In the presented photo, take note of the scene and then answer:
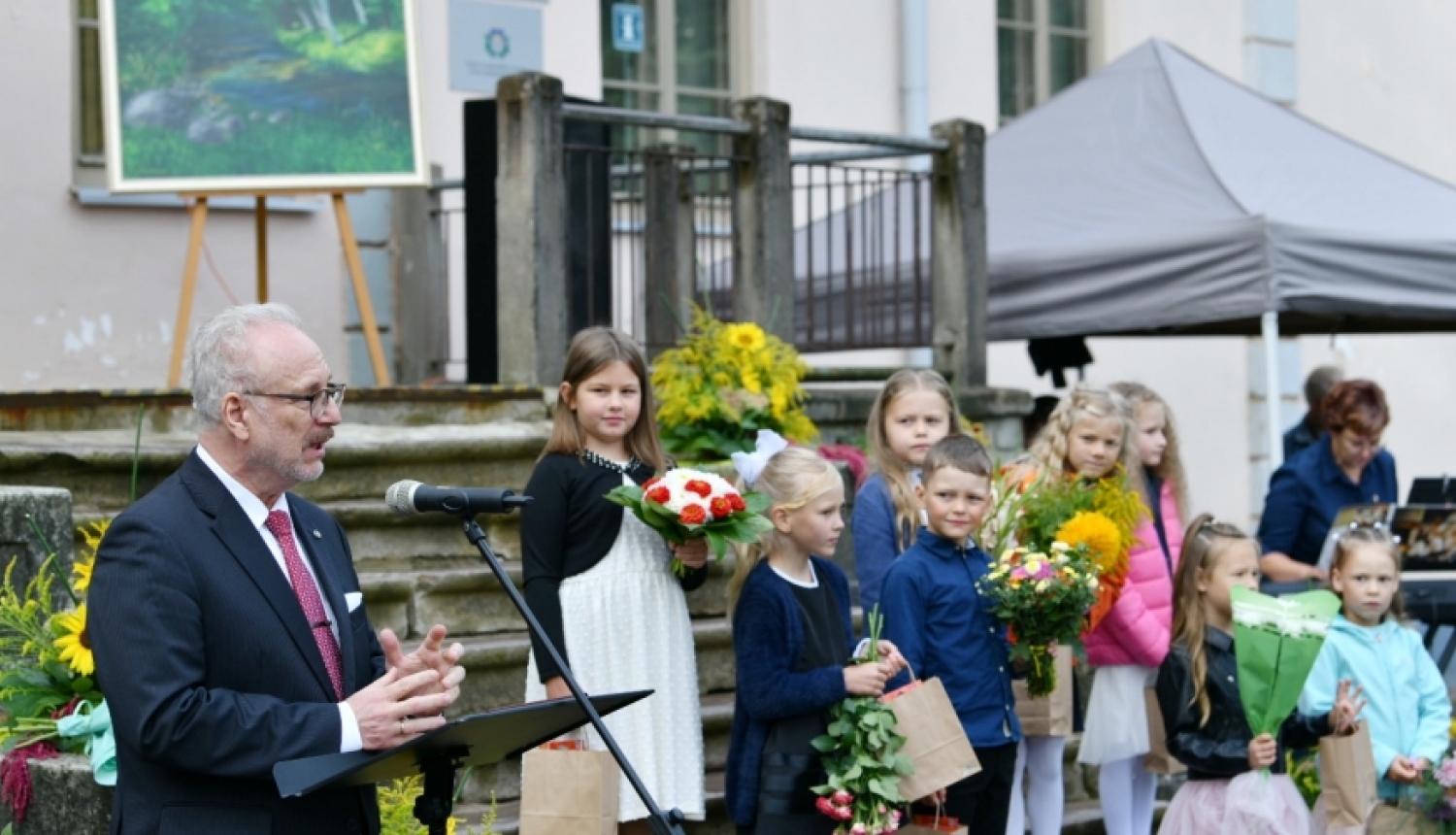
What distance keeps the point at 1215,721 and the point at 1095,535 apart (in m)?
0.65

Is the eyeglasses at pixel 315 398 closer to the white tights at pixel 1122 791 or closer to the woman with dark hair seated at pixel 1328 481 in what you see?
the white tights at pixel 1122 791

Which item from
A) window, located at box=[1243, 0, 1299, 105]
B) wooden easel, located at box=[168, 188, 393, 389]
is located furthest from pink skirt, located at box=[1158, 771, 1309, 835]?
window, located at box=[1243, 0, 1299, 105]

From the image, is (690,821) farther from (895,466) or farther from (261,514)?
(261,514)

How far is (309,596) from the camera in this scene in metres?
3.28

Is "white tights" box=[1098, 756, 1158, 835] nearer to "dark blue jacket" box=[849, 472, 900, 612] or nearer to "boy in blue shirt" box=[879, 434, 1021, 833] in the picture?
"boy in blue shirt" box=[879, 434, 1021, 833]

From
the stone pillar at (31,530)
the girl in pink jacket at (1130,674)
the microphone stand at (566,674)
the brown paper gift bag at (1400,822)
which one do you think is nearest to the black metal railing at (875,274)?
the girl in pink jacket at (1130,674)

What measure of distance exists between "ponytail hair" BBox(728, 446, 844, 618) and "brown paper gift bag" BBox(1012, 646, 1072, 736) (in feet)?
3.50

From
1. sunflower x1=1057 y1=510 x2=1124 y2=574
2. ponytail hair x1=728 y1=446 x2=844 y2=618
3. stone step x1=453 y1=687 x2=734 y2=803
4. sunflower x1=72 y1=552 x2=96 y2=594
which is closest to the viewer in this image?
sunflower x1=72 y1=552 x2=96 y2=594

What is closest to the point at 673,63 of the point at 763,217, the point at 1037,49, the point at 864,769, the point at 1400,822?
the point at 1037,49

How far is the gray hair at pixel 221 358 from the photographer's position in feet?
10.4

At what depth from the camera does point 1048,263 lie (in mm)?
8727

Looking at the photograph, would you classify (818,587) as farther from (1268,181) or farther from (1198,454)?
(1198,454)

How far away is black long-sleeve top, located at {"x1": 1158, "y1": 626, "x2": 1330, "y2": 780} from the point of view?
5562 mm

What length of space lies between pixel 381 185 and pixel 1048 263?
2.98m
